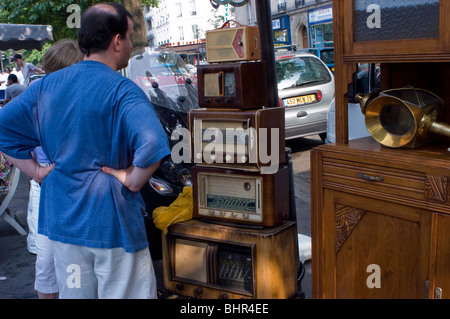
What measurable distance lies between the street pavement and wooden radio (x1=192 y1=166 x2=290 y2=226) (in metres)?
0.71

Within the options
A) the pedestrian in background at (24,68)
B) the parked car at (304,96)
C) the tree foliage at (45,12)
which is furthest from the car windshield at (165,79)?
the tree foliage at (45,12)

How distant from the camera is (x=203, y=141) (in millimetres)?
3094

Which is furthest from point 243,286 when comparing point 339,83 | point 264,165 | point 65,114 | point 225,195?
point 65,114

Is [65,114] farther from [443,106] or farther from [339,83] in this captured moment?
[443,106]

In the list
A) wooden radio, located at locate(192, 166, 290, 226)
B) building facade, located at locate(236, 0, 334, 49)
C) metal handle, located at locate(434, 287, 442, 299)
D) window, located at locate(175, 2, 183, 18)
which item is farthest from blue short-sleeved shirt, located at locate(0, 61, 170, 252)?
Answer: window, located at locate(175, 2, 183, 18)

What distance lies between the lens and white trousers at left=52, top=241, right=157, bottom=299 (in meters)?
2.24

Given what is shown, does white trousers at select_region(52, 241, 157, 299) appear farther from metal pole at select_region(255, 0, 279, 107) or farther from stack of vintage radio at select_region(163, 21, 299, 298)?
metal pole at select_region(255, 0, 279, 107)

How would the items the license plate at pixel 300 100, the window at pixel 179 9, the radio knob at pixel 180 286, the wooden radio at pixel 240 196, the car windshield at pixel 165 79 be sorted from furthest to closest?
the window at pixel 179 9 → the license plate at pixel 300 100 → the car windshield at pixel 165 79 → the radio knob at pixel 180 286 → the wooden radio at pixel 240 196

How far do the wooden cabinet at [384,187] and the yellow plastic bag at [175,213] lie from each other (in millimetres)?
1006

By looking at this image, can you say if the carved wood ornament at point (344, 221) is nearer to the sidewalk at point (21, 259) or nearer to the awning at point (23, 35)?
the sidewalk at point (21, 259)

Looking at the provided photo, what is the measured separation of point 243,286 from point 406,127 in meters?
1.38

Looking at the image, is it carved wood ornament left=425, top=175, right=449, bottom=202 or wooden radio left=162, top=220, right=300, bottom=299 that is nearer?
carved wood ornament left=425, top=175, right=449, bottom=202

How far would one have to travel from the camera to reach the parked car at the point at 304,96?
25.8 ft

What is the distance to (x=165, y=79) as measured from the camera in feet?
15.8
